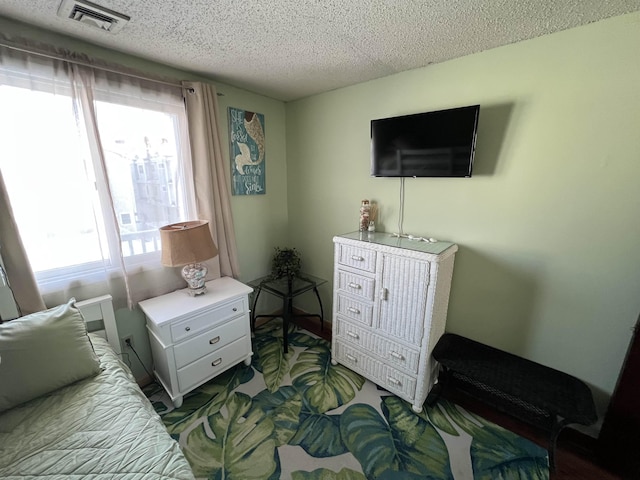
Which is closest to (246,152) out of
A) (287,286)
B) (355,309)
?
(287,286)

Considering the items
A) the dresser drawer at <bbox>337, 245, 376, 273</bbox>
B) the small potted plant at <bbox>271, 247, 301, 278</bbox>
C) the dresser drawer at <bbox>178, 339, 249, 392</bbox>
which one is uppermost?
the dresser drawer at <bbox>337, 245, 376, 273</bbox>

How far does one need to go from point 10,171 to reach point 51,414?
124 centimetres

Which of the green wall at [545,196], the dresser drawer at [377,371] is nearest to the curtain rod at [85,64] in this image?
the green wall at [545,196]

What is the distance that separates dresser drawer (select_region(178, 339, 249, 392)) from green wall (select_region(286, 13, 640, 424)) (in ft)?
5.34

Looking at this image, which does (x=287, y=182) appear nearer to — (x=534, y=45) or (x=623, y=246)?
(x=534, y=45)

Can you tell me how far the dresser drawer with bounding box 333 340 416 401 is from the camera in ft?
5.94

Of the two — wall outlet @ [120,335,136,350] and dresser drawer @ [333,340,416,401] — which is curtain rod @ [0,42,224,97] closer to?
wall outlet @ [120,335,136,350]

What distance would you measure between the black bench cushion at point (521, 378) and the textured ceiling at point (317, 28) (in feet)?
6.16

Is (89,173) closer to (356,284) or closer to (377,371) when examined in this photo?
(356,284)

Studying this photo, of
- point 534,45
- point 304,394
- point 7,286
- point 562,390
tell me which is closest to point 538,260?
point 562,390

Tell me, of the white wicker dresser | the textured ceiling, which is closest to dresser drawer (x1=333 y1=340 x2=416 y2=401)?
the white wicker dresser

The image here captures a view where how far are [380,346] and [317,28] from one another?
202 cm

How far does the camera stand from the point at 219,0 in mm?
1145

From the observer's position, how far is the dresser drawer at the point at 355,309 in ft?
6.35
